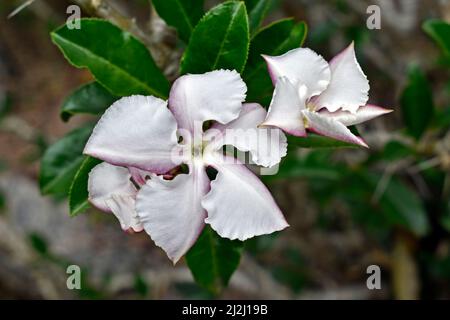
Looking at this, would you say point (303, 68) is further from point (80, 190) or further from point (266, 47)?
point (80, 190)

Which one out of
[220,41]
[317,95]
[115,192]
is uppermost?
[220,41]

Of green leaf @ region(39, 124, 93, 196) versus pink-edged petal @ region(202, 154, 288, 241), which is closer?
pink-edged petal @ region(202, 154, 288, 241)

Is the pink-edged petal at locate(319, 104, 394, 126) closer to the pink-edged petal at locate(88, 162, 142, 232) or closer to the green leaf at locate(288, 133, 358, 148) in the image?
the green leaf at locate(288, 133, 358, 148)

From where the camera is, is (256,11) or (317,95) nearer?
(317,95)

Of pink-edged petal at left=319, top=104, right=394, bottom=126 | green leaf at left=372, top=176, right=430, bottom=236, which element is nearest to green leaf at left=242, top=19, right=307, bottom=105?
pink-edged petal at left=319, top=104, right=394, bottom=126

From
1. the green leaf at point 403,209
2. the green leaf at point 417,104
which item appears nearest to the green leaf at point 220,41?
the green leaf at point 417,104

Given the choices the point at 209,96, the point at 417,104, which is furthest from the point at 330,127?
the point at 417,104

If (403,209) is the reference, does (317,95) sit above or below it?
above

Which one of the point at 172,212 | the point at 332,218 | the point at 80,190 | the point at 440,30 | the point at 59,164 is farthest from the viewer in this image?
the point at 332,218

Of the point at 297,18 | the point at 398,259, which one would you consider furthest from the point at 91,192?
the point at 297,18
